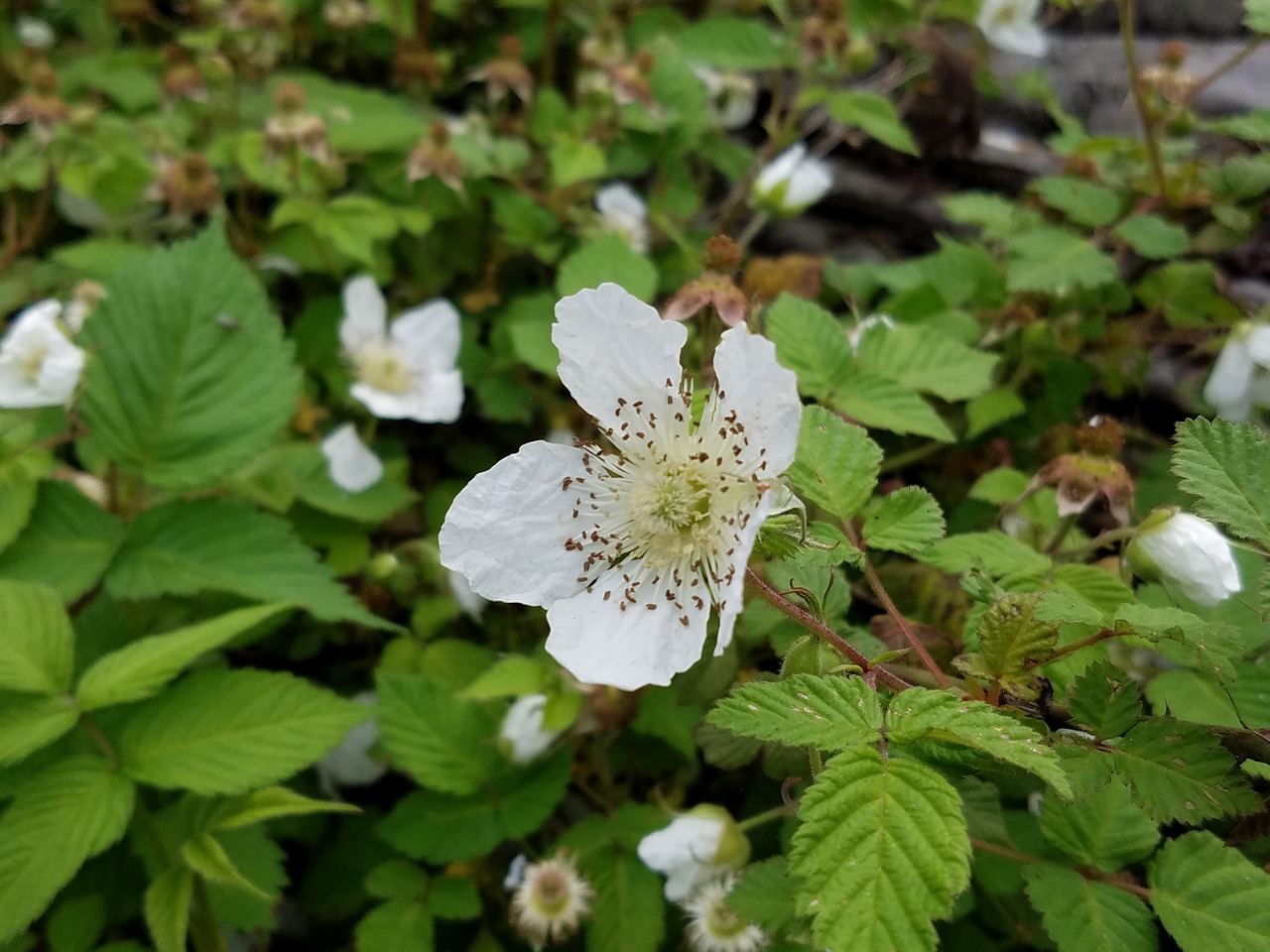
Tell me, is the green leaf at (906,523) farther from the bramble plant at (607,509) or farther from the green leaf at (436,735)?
the green leaf at (436,735)

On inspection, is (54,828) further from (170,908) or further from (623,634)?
(623,634)

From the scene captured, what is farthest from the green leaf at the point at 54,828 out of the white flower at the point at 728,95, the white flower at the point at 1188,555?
the white flower at the point at 728,95

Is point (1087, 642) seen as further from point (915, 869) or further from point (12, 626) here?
point (12, 626)

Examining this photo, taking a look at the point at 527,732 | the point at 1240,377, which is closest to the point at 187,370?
the point at 527,732

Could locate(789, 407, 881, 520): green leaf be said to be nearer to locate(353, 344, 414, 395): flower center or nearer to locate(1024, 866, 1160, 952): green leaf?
locate(1024, 866, 1160, 952): green leaf

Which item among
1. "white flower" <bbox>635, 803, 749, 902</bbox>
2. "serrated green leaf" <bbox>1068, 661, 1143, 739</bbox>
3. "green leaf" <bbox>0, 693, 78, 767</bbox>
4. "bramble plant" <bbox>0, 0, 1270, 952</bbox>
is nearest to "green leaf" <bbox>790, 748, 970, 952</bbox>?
"bramble plant" <bbox>0, 0, 1270, 952</bbox>

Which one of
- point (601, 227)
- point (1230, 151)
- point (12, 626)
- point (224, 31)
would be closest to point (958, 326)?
point (601, 227)
